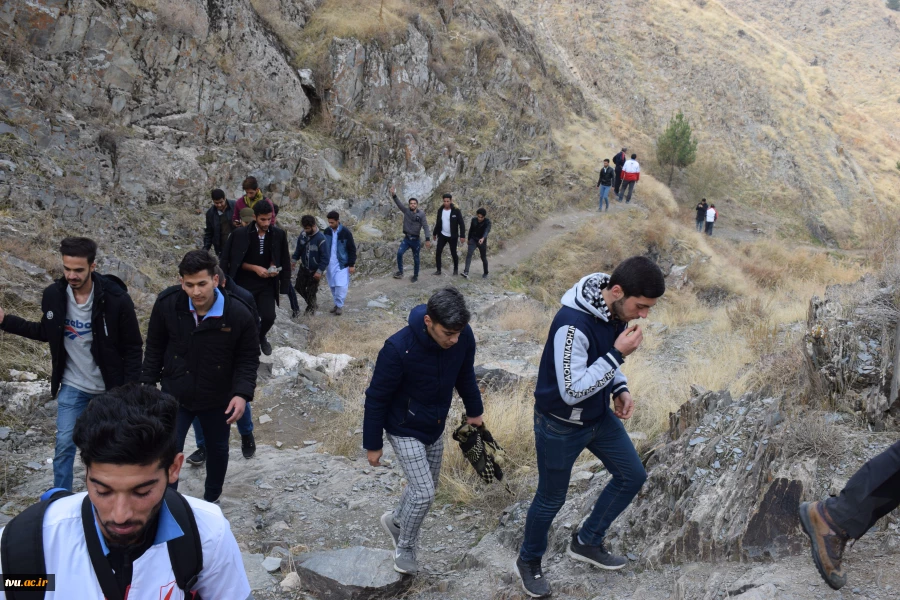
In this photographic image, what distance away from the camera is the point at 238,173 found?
46.3 feet

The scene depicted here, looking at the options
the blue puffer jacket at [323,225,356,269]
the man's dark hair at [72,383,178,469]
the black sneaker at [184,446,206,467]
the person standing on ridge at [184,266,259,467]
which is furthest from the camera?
the blue puffer jacket at [323,225,356,269]

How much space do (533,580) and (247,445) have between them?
10.2ft

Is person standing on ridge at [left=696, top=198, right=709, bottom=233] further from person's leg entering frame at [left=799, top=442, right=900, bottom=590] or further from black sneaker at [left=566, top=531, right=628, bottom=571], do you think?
person's leg entering frame at [left=799, top=442, right=900, bottom=590]

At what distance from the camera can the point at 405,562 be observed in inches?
148

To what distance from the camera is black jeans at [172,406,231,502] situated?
4.00m

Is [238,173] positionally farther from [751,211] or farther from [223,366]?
[751,211]

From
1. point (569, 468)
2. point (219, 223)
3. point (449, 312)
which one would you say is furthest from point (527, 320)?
point (449, 312)

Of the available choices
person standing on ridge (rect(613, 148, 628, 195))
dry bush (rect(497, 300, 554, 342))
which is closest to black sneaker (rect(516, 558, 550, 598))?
dry bush (rect(497, 300, 554, 342))

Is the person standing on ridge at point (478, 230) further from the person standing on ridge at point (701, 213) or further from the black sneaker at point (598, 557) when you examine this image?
the person standing on ridge at point (701, 213)

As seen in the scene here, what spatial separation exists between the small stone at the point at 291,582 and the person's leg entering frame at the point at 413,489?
0.63 m

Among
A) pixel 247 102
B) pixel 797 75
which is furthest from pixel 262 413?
pixel 797 75

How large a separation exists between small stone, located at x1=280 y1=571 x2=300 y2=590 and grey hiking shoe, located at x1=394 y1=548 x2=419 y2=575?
24.9 inches

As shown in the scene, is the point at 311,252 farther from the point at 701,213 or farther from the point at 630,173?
the point at 701,213

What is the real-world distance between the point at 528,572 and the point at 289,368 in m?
5.14
